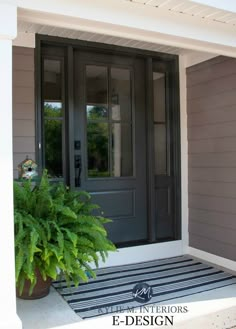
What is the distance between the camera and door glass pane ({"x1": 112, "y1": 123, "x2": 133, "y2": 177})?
3281 mm

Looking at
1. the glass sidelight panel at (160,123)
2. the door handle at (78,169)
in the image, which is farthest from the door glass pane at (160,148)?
the door handle at (78,169)

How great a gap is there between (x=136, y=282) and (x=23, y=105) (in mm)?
1715

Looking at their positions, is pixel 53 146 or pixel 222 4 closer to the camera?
pixel 222 4

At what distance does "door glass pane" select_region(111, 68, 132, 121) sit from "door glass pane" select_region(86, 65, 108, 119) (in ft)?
0.27

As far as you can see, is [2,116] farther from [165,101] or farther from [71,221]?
[165,101]

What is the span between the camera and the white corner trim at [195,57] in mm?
3239

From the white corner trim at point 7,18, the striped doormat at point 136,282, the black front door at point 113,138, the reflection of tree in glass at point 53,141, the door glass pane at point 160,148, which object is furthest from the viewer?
the door glass pane at point 160,148

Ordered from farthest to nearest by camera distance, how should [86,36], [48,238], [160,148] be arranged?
[160,148] → [86,36] → [48,238]

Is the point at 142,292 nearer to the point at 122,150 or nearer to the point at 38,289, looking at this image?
the point at 38,289

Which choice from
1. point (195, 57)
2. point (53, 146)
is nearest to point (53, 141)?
point (53, 146)

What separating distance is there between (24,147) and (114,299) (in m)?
1.40

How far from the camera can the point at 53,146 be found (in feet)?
9.93

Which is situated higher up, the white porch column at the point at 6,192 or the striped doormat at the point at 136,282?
the white porch column at the point at 6,192

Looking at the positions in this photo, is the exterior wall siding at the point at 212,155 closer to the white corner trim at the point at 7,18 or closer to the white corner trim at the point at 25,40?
the white corner trim at the point at 25,40
